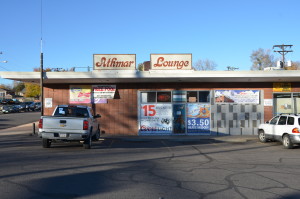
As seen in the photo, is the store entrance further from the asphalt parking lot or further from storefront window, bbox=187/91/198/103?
the asphalt parking lot

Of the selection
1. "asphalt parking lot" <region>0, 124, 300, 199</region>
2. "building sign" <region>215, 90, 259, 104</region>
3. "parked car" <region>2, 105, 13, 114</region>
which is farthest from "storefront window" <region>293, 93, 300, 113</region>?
"parked car" <region>2, 105, 13, 114</region>

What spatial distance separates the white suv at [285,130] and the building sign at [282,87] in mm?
5758

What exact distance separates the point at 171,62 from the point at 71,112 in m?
7.54

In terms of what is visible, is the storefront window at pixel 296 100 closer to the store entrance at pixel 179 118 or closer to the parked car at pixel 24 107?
the store entrance at pixel 179 118

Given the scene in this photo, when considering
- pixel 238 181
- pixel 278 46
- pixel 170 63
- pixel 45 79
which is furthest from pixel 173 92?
pixel 278 46

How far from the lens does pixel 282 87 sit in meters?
22.1

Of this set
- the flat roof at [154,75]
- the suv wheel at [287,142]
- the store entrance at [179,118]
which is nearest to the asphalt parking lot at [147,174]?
the suv wheel at [287,142]

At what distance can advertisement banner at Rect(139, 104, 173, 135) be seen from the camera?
21.8m

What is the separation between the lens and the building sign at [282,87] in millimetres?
22094

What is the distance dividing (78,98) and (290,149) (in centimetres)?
1346

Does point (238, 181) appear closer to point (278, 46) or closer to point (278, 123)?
point (278, 123)

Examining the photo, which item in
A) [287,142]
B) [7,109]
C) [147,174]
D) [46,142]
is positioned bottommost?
[147,174]

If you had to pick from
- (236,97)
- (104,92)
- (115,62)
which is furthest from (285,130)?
(104,92)

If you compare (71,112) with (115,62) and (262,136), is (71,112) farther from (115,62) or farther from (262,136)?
(262,136)
